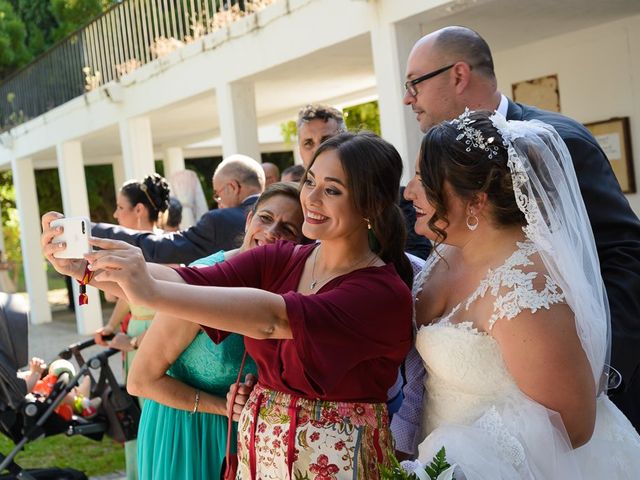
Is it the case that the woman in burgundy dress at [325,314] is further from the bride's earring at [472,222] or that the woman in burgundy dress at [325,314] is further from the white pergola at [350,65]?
the white pergola at [350,65]

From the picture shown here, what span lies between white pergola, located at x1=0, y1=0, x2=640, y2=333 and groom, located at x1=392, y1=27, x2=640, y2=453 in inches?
127

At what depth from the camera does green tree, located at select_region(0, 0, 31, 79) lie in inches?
946

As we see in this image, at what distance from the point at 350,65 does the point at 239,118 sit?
4.29ft

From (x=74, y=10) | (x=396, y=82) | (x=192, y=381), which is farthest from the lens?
(x=74, y=10)

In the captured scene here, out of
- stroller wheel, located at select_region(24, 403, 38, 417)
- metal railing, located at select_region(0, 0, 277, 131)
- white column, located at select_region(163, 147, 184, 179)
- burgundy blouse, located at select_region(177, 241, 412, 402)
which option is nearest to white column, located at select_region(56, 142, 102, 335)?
metal railing, located at select_region(0, 0, 277, 131)

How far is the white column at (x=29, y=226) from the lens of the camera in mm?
17234

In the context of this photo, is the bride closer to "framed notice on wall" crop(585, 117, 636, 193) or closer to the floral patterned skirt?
the floral patterned skirt

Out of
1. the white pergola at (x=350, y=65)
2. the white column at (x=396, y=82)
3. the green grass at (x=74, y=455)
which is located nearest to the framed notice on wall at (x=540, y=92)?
the white pergola at (x=350, y=65)

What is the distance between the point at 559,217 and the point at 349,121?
40.7 ft

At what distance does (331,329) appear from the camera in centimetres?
220

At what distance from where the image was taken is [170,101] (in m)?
10.7

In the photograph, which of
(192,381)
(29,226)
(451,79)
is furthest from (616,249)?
(29,226)

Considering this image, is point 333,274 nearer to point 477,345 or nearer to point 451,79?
point 477,345

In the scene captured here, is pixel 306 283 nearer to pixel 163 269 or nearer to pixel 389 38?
pixel 163 269
